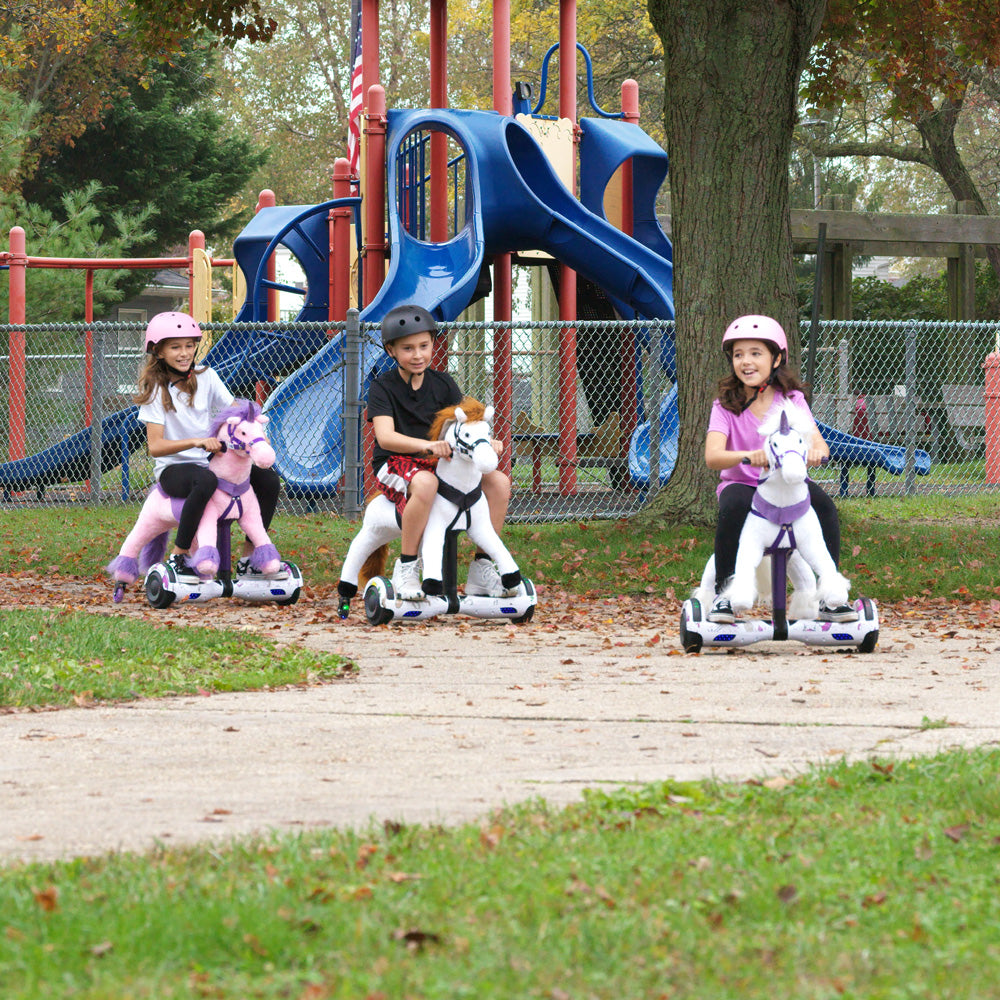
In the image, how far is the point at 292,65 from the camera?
47.6 metres

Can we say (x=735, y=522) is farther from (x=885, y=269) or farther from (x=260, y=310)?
(x=885, y=269)

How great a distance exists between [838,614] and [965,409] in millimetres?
13490

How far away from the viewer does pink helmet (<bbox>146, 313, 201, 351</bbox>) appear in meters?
8.52

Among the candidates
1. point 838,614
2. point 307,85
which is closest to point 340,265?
point 838,614

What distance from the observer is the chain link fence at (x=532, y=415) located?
13.5 metres

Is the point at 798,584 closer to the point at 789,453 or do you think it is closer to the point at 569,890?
the point at 789,453

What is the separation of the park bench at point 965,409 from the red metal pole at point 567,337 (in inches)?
223

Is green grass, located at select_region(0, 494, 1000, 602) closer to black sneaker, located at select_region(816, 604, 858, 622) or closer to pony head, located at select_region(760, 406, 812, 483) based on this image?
black sneaker, located at select_region(816, 604, 858, 622)

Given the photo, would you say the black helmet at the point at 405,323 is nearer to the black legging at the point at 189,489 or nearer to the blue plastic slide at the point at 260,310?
the black legging at the point at 189,489

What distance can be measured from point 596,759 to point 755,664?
2.15 m

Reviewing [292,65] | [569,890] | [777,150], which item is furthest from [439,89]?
[292,65]

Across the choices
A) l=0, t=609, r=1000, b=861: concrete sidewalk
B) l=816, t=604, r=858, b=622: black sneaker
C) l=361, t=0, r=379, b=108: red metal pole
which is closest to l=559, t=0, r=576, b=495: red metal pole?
l=361, t=0, r=379, b=108: red metal pole

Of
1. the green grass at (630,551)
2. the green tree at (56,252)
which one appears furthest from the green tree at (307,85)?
the green grass at (630,551)

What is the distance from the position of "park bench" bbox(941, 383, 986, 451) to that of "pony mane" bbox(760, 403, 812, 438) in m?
12.9
